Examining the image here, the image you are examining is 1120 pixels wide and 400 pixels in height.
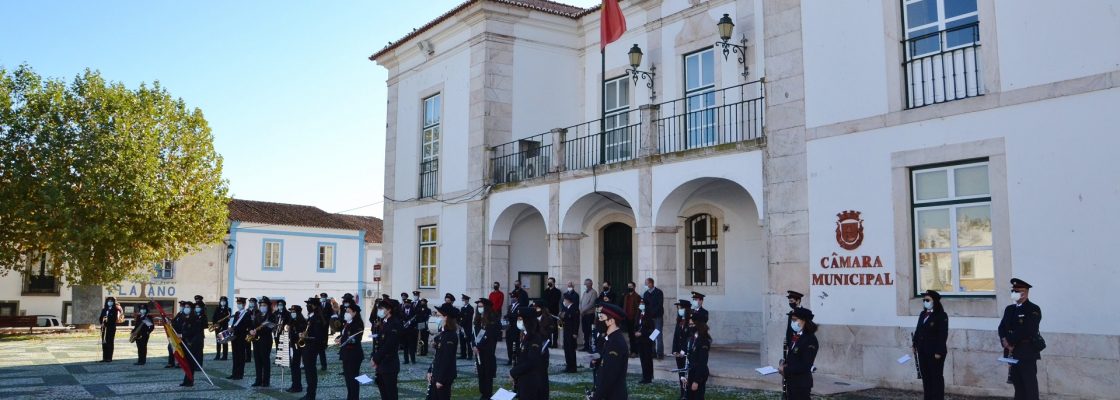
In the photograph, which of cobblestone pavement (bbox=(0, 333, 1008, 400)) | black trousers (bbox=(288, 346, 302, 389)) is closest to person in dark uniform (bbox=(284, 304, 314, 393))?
black trousers (bbox=(288, 346, 302, 389))

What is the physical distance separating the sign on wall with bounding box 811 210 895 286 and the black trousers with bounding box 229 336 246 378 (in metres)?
9.33

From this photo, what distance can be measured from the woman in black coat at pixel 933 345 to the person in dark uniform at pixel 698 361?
265cm

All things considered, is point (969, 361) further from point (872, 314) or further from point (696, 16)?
point (696, 16)

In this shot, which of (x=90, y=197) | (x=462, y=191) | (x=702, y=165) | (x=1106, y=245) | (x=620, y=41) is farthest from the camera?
(x=90, y=197)

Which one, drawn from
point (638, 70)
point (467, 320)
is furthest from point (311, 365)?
point (638, 70)

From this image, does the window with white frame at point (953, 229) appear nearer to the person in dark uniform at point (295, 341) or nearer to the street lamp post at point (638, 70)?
the street lamp post at point (638, 70)

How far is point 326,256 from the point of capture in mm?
42531

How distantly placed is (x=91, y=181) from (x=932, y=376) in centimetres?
2350

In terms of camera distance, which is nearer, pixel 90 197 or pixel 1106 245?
pixel 1106 245

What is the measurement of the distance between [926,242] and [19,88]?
2575 cm

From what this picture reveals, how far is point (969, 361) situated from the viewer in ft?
35.6

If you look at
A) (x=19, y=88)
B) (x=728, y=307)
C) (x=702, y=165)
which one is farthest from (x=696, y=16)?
(x=19, y=88)

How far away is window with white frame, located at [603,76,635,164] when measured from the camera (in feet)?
60.4

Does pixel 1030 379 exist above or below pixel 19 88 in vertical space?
below
